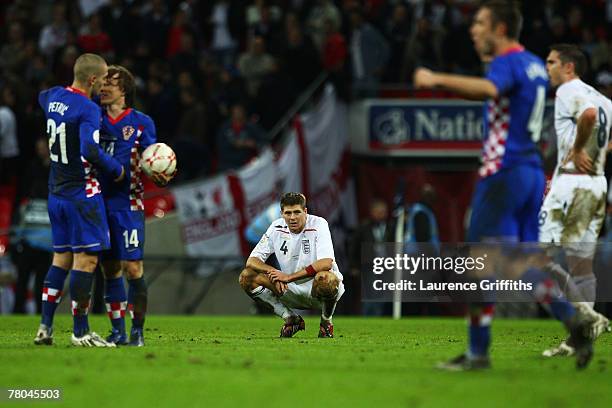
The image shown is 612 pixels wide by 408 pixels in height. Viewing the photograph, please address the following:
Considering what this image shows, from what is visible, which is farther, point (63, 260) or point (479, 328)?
point (63, 260)

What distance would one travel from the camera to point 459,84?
778 cm

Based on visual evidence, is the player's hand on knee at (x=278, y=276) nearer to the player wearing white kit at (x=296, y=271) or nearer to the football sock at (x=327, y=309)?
the player wearing white kit at (x=296, y=271)

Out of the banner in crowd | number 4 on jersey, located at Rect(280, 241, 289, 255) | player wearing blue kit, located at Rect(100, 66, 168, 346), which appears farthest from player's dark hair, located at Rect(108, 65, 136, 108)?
the banner in crowd

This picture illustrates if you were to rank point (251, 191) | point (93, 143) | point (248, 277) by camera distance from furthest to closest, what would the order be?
1. point (251, 191)
2. point (248, 277)
3. point (93, 143)

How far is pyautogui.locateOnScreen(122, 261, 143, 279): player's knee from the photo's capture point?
Answer: 1059 centimetres

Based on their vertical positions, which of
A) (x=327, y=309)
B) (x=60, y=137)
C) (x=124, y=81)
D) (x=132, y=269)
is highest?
(x=124, y=81)

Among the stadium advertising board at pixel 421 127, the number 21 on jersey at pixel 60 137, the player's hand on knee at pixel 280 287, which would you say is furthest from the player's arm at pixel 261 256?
the stadium advertising board at pixel 421 127

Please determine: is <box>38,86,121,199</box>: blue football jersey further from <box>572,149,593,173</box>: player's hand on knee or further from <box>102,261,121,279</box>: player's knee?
<box>572,149,593,173</box>: player's hand on knee

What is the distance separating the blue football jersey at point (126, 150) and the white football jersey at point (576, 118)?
12.1ft

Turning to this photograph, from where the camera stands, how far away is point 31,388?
6906 millimetres

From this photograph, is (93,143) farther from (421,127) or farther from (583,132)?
(421,127)

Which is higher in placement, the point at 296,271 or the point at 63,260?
A: the point at 63,260

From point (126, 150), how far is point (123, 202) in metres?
0.46

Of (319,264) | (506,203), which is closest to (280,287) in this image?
(319,264)
